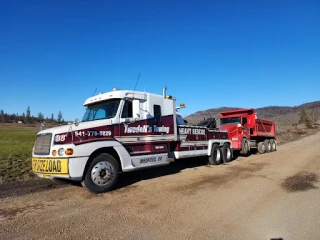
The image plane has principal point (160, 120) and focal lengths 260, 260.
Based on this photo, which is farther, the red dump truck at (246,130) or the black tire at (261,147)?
the black tire at (261,147)

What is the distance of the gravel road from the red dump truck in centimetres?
757

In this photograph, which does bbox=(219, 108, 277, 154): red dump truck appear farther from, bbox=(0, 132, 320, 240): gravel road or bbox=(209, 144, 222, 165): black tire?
bbox=(0, 132, 320, 240): gravel road

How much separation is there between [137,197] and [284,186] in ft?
13.0

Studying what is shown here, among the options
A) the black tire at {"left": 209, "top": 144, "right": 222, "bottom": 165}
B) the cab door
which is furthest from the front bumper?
the cab door

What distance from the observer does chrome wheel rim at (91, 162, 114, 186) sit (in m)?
6.50

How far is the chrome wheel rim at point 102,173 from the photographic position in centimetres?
650

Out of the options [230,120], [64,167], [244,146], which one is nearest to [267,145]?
[230,120]

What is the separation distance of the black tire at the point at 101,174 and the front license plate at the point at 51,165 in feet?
1.94

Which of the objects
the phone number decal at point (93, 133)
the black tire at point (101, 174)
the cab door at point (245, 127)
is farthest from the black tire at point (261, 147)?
the phone number decal at point (93, 133)

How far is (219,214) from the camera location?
486 centimetres

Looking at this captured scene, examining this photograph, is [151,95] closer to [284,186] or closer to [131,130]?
[131,130]

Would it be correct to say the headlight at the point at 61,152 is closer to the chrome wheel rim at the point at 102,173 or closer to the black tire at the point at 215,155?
the chrome wheel rim at the point at 102,173

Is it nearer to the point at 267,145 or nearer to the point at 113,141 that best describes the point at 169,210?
the point at 113,141

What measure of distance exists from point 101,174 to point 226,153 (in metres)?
8.10
